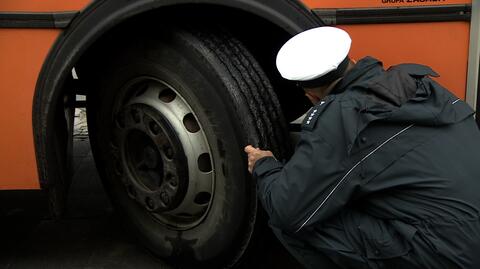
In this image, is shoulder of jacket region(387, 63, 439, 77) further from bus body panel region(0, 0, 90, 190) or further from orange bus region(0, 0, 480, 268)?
bus body panel region(0, 0, 90, 190)

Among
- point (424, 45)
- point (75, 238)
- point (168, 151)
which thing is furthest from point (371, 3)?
point (75, 238)

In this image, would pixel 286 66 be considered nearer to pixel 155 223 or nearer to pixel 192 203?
pixel 192 203

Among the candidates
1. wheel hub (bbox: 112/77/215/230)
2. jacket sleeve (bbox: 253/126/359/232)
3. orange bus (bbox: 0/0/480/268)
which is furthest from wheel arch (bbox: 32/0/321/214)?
jacket sleeve (bbox: 253/126/359/232)

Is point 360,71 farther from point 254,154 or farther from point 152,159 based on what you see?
point 152,159

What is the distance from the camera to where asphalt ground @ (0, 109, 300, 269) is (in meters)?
3.19

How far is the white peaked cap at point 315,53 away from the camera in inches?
80.1

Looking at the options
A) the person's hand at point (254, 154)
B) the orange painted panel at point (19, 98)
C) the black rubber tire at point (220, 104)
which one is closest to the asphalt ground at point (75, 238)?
the orange painted panel at point (19, 98)

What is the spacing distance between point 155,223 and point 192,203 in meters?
0.37

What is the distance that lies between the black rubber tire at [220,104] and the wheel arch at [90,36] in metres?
0.15

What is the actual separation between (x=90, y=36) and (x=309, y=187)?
1.09 metres

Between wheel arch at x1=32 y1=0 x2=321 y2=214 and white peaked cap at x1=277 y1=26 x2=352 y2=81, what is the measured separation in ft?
0.56

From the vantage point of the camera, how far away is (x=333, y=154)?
191 cm

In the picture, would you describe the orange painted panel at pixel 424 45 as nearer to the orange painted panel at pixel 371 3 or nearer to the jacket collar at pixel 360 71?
the orange painted panel at pixel 371 3

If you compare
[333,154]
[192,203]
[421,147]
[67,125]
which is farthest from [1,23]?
[421,147]
